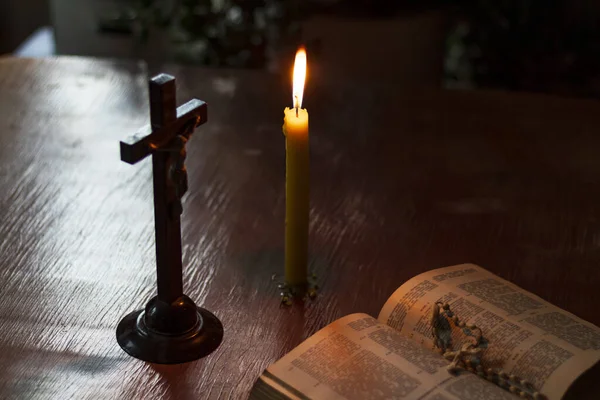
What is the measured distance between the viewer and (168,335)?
81 centimetres

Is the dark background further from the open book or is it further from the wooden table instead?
the open book

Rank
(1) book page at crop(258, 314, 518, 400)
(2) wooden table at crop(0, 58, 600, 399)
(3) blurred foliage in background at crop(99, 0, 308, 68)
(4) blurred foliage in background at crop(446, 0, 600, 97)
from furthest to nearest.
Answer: (4) blurred foliage in background at crop(446, 0, 600, 97)
(3) blurred foliage in background at crop(99, 0, 308, 68)
(2) wooden table at crop(0, 58, 600, 399)
(1) book page at crop(258, 314, 518, 400)

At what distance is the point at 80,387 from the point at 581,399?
46 cm

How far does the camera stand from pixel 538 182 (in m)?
1.21

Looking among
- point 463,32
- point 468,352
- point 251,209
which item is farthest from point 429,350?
point 463,32

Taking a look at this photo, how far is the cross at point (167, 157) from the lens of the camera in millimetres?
720

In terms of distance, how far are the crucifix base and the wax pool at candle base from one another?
5.0 inches

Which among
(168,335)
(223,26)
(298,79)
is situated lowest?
(168,335)

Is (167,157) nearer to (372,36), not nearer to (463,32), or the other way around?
(372,36)

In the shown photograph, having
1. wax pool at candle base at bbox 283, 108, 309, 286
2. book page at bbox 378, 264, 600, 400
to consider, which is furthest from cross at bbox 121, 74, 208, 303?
book page at bbox 378, 264, 600, 400

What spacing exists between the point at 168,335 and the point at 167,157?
188mm

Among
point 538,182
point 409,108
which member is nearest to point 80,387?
point 538,182

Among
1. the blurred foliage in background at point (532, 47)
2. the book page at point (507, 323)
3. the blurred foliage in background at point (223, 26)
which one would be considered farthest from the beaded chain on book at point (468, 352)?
the blurred foliage in background at point (532, 47)

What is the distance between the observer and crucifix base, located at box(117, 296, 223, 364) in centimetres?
80
